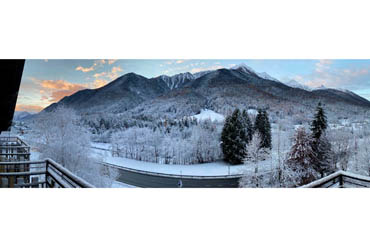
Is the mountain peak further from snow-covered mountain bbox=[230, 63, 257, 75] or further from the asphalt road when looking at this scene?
the asphalt road

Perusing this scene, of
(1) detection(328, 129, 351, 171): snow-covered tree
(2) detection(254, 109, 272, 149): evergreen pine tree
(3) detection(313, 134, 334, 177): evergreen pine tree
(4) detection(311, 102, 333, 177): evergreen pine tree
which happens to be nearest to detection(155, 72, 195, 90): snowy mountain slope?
(2) detection(254, 109, 272, 149): evergreen pine tree

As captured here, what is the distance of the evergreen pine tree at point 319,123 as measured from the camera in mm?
3141

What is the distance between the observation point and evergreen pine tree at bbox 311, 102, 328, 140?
3.14 m

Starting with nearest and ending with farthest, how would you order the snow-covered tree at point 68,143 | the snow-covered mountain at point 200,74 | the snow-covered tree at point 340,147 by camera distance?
the snow-covered tree at point 340,147
the snow-covered mountain at point 200,74
the snow-covered tree at point 68,143

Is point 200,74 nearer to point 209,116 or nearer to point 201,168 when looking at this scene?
point 209,116

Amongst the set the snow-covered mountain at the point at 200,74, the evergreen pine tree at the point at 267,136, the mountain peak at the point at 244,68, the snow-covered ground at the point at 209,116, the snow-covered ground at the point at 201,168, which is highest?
the mountain peak at the point at 244,68

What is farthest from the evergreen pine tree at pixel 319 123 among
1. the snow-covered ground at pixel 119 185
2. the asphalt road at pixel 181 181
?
the snow-covered ground at pixel 119 185

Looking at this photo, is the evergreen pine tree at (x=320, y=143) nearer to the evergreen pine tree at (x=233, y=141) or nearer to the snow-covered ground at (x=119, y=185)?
the evergreen pine tree at (x=233, y=141)

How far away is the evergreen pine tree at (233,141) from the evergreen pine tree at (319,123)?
1026 mm

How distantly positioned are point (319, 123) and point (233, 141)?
128 centimetres

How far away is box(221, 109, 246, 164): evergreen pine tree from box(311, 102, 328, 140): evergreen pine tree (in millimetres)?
1026

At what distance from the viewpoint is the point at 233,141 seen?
3320 millimetres
